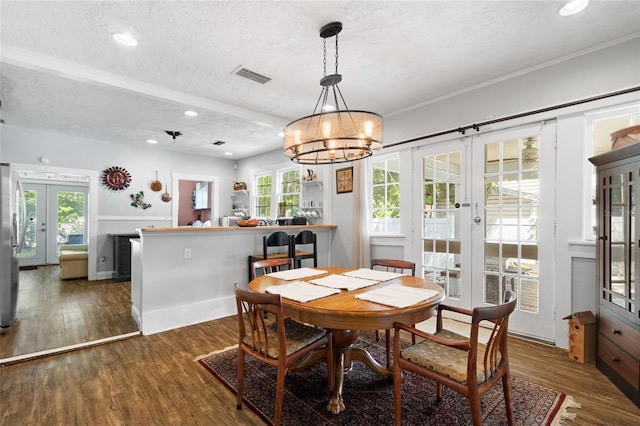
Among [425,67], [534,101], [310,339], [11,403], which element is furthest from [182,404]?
[534,101]

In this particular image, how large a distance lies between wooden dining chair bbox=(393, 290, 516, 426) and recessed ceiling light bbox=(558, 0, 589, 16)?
2021mm

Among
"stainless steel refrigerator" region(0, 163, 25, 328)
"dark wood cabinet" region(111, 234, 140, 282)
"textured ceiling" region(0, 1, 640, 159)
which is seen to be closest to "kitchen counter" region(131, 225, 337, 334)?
"stainless steel refrigerator" region(0, 163, 25, 328)

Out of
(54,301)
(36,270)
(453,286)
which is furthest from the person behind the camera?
(36,270)

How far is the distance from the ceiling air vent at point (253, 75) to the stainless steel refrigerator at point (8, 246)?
268 centimetres

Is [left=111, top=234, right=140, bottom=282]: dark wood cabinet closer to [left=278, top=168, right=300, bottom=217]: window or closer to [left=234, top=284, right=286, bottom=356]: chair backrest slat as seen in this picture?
[left=278, top=168, right=300, bottom=217]: window

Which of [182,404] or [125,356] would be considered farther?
[125,356]

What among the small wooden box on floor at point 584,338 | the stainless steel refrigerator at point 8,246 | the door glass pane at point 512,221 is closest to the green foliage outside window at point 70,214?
the stainless steel refrigerator at point 8,246

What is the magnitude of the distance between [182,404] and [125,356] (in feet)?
3.44

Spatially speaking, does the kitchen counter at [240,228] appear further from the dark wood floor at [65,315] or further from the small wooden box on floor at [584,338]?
the small wooden box on floor at [584,338]

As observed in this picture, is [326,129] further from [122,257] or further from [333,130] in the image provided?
[122,257]

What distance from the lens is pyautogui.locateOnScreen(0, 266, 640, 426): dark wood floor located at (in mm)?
1836

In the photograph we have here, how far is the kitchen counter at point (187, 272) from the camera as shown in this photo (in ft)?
10.6

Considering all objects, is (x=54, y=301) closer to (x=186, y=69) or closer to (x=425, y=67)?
(x=186, y=69)

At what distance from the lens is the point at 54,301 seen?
14.1 ft
